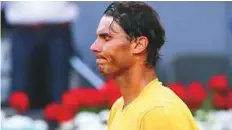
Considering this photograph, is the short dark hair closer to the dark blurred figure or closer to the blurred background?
the blurred background

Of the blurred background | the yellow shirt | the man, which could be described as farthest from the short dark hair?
the blurred background

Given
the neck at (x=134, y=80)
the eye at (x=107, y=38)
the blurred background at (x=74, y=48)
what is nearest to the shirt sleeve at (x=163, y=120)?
the neck at (x=134, y=80)

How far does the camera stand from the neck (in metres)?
2.87

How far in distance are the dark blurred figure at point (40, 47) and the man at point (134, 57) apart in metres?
4.06

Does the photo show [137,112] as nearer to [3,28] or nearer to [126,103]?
[126,103]

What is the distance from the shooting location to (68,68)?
7203mm

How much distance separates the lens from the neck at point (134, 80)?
9.41 feet

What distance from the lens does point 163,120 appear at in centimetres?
271

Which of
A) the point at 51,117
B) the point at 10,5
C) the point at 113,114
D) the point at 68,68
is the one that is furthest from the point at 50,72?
the point at 113,114

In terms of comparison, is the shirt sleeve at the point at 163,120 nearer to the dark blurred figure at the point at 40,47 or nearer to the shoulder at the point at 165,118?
the shoulder at the point at 165,118

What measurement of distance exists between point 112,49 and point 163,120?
0.31 meters

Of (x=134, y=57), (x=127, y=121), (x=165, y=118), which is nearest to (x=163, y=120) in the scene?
(x=165, y=118)

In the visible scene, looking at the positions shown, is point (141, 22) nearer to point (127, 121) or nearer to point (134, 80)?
point (134, 80)

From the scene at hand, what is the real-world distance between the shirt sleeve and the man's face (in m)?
0.20
